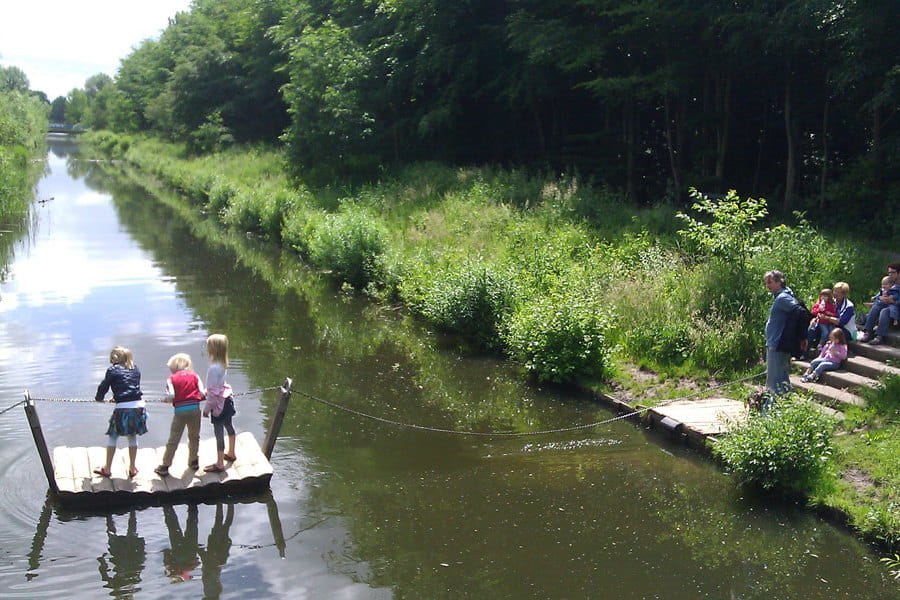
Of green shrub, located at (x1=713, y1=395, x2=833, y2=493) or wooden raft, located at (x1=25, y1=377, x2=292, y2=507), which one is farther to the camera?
green shrub, located at (x1=713, y1=395, x2=833, y2=493)

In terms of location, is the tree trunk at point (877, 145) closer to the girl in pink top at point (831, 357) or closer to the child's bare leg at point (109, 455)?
the girl in pink top at point (831, 357)

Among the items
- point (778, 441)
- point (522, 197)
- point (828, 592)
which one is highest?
point (522, 197)

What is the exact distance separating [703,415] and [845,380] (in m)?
1.93

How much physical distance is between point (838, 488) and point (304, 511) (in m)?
5.78

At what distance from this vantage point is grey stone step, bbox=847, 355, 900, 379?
1130 centimetres

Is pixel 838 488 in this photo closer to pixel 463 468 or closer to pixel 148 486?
pixel 463 468

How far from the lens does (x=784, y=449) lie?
9445 millimetres

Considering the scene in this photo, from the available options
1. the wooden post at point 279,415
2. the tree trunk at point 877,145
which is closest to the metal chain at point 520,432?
the wooden post at point 279,415

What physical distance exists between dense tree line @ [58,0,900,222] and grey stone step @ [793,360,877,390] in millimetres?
8429

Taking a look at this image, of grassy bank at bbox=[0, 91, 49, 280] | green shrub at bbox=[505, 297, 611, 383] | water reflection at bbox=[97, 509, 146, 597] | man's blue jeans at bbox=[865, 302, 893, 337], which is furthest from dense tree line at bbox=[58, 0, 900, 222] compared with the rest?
water reflection at bbox=[97, 509, 146, 597]

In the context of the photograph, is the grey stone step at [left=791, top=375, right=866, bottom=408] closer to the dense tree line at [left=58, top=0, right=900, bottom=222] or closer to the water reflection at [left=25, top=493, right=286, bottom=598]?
the water reflection at [left=25, top=493, right=286, bottom=598]

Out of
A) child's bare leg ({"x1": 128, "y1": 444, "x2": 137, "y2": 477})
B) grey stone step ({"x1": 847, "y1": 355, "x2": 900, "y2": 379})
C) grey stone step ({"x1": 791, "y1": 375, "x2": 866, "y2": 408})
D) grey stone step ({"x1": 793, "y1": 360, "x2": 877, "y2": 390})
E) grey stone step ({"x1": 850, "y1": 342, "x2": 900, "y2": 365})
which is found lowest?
child's bare leg ({"x1": 128, "y1": 444, "x2": 137, "y2": 477})

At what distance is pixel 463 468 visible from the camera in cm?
1060

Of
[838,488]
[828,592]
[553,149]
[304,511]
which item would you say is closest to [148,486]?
[304,511]
